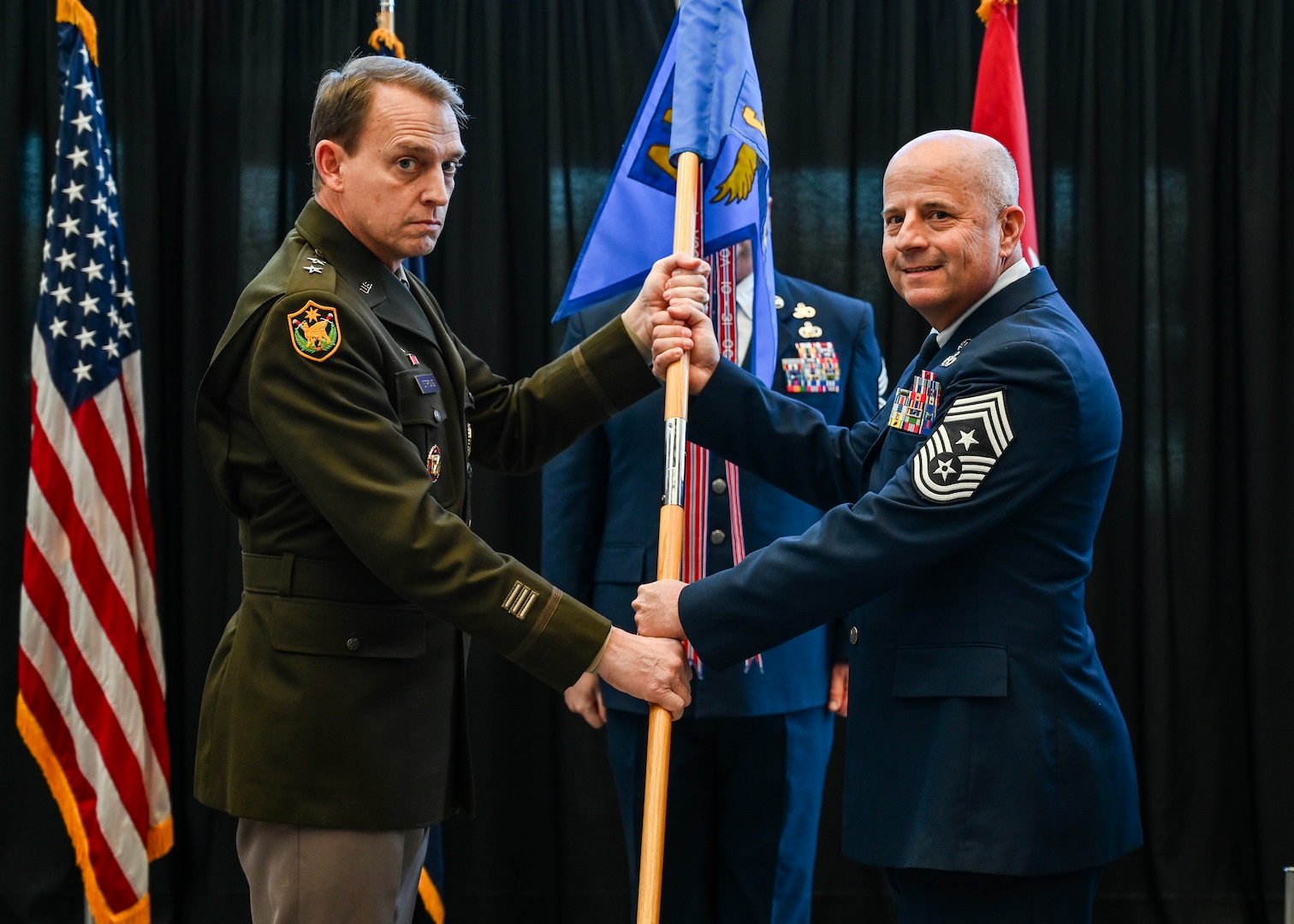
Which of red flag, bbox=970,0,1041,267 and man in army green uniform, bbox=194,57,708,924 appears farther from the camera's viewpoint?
red flag, bbox=970,0,1041,267

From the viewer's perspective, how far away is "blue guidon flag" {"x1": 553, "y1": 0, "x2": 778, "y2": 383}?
2.32 m

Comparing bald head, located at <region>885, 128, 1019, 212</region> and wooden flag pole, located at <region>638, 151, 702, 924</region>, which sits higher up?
bald head, located at <region>885, 128, 1019, 212</region>

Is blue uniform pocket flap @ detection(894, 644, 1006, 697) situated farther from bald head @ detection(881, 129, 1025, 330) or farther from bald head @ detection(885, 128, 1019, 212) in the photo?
bald head @ detection(885, 128, 1019, 212)

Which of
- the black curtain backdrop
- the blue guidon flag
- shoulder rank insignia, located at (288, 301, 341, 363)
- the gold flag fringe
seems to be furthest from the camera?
the black curtain backdrop

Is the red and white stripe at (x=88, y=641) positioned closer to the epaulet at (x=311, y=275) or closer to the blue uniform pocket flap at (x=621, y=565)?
the blue uniform pocket flap at (x=621, y=565)

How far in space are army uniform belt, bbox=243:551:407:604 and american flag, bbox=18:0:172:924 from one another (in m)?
1.61

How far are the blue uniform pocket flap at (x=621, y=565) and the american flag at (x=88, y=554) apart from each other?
137 cm

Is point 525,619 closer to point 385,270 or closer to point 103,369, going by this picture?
point 385,270

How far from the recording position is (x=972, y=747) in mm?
1739

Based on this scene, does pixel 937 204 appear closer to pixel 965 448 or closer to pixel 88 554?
pixel 965 448

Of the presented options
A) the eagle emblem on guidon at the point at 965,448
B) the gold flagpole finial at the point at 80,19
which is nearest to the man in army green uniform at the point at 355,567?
the eagle emblem on guidon at the point at 965,448

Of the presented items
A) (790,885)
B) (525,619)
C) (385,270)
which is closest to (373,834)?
(525,619)

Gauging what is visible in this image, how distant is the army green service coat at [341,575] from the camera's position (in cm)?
166

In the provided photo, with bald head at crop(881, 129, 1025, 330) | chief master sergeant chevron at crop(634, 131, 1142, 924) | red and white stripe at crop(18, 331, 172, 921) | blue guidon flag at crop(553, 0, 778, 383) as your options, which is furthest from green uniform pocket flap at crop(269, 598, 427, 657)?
red and white stripe at crop(18, 331, 172, 921)
